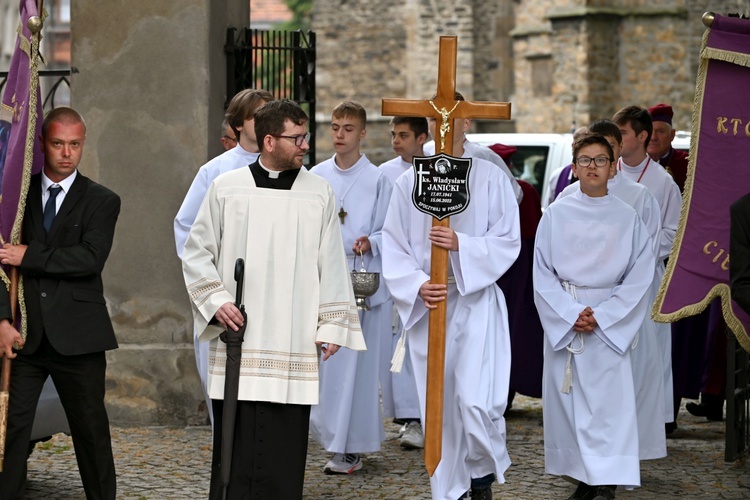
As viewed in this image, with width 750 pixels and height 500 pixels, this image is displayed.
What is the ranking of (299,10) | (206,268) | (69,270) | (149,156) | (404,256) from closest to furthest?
(206,268) → (69,270) → (404,256) → (149,156) → (299,10)

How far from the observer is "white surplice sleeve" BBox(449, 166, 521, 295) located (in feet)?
22.6

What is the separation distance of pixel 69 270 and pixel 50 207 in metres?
0.35

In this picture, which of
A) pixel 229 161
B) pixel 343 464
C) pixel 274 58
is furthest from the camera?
pixel 274 58

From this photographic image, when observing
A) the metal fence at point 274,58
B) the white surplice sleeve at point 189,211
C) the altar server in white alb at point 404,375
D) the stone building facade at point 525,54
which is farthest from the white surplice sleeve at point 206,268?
the stone building facade at point 525,54

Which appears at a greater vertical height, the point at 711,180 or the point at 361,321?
the point at 711,180

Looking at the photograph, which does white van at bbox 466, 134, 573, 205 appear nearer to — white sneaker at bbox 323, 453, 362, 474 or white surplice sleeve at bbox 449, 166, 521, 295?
white sneaker at bbox 323, 453, 362, 474

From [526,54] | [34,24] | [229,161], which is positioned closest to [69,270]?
[34,24]

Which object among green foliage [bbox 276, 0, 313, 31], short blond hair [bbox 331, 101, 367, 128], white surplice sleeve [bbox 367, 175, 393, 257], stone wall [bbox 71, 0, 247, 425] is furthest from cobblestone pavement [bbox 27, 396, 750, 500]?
green foliage [bbox 276, 0, 313, 31]

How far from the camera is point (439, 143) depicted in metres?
6.82

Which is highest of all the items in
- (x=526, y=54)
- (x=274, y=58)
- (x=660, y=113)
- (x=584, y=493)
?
(x=526, y=54)

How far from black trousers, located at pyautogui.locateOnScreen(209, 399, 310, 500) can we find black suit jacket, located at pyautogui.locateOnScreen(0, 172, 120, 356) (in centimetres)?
74

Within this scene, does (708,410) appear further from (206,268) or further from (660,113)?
(206,268)

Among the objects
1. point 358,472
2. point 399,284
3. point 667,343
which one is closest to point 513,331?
point 667,343

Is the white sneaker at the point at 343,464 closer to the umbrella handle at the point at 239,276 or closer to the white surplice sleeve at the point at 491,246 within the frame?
the white surplice sleeve at the point at 491,246
